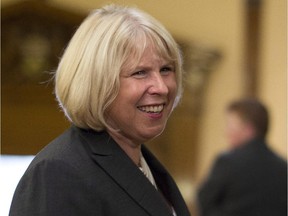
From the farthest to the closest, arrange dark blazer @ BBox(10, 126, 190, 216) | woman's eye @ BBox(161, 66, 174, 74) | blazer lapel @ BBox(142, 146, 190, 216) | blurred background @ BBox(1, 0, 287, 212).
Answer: blurred background @ BBox(1, 0, 287, 212) → blazer lapel @ BBox(142, 146, 190, 216) → woman's eye @ BBox(161, 66, 174, 74) → dark blazer @ BBox(10, 126, 190, 216)

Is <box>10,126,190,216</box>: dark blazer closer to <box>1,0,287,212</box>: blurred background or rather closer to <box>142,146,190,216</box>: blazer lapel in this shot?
<box>142,146,190,216</box>: blazer lapel

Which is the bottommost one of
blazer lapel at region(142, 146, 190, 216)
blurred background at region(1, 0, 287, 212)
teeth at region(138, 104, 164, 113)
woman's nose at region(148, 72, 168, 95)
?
blurred background at region(1, 0, 287, 212)

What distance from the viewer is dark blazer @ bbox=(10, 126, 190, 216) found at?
8.59 feet

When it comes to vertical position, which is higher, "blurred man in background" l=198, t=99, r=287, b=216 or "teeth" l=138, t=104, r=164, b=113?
"teeth" l=138, t=104, r=164, b=113

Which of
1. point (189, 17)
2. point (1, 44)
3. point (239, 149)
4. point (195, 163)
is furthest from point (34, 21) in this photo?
point (239, 149)

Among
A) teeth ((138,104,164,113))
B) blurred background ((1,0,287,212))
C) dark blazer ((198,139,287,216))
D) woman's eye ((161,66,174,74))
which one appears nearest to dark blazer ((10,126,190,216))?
teeth ((138,104,164,113))

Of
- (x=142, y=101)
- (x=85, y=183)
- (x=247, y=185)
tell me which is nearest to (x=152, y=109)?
(x=142, y=101)

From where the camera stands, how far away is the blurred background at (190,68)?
795cm

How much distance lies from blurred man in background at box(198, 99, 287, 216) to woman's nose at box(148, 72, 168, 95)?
7.85 feet

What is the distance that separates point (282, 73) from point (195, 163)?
1.02m

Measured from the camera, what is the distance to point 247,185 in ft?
17.0

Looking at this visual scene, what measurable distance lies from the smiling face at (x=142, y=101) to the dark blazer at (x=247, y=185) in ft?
7.69

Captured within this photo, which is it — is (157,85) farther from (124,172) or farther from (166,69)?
(124,172)

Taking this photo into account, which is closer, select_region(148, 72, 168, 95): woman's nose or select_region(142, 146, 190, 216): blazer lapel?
select_region(148, 72, 168, 95): woman's nose
